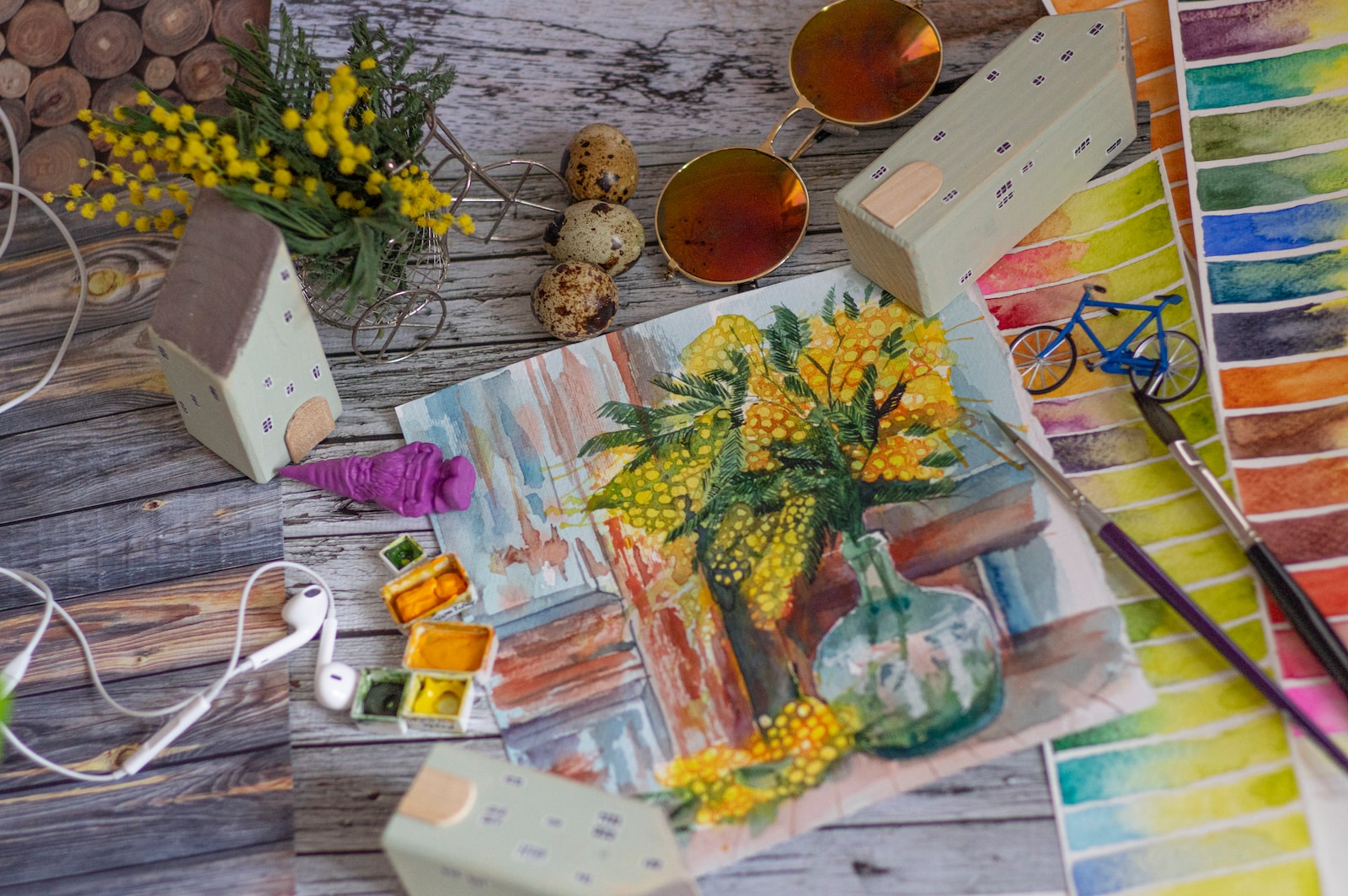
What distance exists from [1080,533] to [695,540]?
13.4 inches

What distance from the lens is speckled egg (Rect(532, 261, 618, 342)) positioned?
1.03 metres

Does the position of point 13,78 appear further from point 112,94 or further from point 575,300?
point 575,300

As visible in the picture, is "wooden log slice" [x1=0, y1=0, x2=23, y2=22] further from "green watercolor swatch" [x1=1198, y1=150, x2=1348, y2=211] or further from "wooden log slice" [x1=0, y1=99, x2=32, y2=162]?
"green watercolor swatch" [x1=1198, y1=150, x2=1348, y2=211]

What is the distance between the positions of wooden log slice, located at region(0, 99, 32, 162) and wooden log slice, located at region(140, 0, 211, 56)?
166mm

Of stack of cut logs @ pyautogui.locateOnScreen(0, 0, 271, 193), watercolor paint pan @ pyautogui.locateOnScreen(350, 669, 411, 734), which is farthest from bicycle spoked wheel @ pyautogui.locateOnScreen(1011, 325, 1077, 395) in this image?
stack of cut logs @ pyautogui.locateOnScreen(0, 0, 271, 193)

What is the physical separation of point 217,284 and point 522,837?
1.72 feet

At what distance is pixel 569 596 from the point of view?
0.95 meters

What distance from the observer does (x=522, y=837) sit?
754 mm

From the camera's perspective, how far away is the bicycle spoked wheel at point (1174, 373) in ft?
3.14

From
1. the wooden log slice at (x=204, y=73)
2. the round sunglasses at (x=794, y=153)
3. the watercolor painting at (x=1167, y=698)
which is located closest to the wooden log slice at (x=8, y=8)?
the wooden log slice at (x=204, y=73)

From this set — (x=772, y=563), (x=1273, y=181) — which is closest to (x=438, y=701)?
(x=772, y=563)

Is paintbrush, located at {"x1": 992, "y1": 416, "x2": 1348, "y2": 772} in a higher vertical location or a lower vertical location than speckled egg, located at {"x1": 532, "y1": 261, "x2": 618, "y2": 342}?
higher

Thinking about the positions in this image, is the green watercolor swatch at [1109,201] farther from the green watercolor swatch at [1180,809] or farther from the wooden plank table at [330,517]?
the green watercolor swatch at [1180,809]

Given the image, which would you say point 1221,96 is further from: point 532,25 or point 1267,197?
point 532,25
